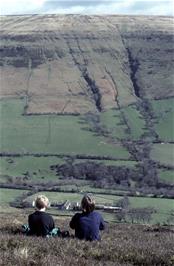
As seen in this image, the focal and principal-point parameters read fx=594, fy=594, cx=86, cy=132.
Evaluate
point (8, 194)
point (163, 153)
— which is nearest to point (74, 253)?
point (8, 194)

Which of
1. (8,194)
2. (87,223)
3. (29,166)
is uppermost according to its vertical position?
(87,223)

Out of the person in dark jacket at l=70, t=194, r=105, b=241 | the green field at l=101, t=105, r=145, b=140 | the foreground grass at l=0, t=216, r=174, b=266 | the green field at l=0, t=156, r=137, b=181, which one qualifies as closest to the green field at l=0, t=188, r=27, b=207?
the green field at l=0, t=156, r=137, b=181

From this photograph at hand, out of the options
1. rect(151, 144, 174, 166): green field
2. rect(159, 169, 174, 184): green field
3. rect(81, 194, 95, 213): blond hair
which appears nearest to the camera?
rect(81, 194, 95, 213): blond hair

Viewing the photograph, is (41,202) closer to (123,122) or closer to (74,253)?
(74,253)

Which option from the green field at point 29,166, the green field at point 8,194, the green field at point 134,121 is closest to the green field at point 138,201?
the green field at point 8,194

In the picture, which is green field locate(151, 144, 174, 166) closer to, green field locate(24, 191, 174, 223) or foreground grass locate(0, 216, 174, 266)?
green field locate(24, 191, 174, 223)

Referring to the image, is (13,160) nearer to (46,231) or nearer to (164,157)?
(164,157)

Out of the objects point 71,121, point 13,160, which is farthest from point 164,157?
point 71,121
